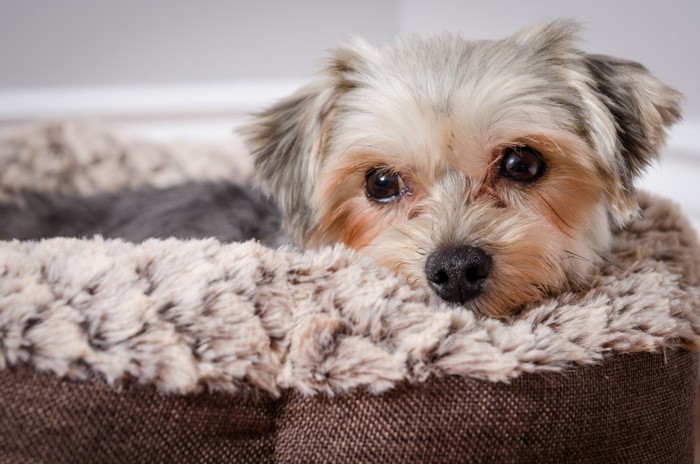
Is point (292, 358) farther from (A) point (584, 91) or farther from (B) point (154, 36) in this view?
(B) point (154, 36)

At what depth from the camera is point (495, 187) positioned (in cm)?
177

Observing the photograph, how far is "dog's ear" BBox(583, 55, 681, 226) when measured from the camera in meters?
1.75

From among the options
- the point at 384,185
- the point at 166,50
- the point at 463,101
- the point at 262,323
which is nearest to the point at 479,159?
the point at 463,101

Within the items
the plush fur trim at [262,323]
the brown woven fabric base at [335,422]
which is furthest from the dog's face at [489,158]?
the brown woven fabric base at [335,422]

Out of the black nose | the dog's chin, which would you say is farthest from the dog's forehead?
the black nose

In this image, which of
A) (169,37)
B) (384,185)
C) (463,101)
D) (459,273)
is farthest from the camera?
(169,37)

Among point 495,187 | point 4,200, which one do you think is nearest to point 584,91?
point 495,187

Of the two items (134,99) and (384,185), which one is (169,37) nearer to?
(134,99)

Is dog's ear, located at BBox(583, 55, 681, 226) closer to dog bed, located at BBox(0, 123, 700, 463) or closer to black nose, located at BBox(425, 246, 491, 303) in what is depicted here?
dog bed, located at BBox(0, 123, 700, 463)

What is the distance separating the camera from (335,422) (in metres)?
1.27

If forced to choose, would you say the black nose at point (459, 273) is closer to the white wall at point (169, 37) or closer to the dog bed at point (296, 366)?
the dog bed at point (296, 366)

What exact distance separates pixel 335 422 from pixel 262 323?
215mm

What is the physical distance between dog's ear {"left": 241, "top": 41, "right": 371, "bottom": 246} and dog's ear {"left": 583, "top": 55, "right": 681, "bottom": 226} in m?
0.62

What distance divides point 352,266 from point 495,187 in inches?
19.0
